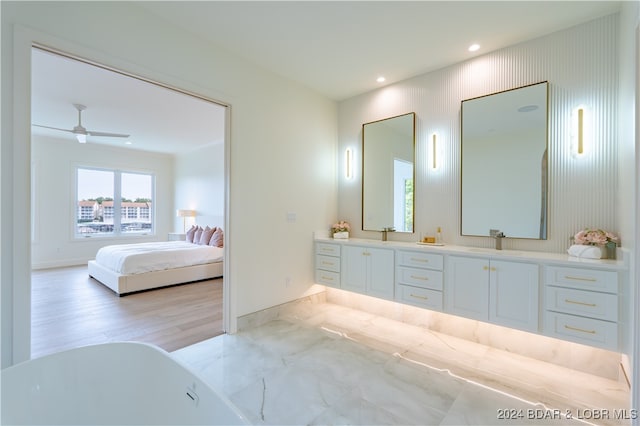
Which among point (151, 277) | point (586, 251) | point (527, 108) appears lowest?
point (151, 277)

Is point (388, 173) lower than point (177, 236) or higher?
higher

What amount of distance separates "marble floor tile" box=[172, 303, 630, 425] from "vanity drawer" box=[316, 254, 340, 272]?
0.89 m

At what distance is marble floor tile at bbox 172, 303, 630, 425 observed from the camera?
73.0 inches

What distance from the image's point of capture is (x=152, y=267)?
15.8 ft

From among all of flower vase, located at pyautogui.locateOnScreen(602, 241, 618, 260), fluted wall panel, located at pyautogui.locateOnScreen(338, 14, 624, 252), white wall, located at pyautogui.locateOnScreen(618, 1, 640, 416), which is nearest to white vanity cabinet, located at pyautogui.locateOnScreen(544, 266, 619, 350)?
white wall, located at pyautogui.locateOnScreen(618, 1, 640, 416)

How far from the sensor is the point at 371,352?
269 centimetres

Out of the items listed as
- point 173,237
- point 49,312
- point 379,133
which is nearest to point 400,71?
point 379,133

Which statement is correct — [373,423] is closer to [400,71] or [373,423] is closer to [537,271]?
[537,271]

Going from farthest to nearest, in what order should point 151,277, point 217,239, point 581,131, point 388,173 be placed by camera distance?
point 217,239
point 151,277
point 388,173
point 581,131

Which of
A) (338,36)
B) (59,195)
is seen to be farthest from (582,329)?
(59,195)

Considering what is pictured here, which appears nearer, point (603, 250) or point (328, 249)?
point (603, 250)

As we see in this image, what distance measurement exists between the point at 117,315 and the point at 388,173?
3896 mm

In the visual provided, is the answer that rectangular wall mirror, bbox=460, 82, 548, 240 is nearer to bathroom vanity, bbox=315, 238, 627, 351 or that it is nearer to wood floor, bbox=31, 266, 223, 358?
bathroom vanity, bbox=315, 238, 627, 351

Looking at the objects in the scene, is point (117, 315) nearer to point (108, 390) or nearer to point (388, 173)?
point (108, 390)
